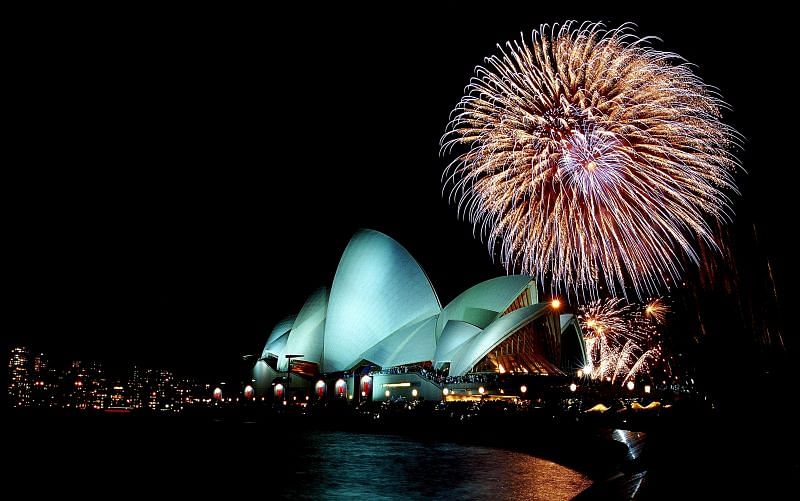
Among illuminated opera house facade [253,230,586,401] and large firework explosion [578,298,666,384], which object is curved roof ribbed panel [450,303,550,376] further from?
large firework explosion [578,298,666,384]

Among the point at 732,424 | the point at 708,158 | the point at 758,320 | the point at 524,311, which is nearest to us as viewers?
the point at 732,424

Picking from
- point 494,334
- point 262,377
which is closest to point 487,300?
point 494,334

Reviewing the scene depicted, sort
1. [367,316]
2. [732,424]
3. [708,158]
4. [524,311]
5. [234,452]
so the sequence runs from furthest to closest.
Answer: [367,316]
[524,311]
[234,452]
[708,158]
[732,424]

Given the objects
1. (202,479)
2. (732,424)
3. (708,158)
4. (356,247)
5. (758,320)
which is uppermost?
(356,247)

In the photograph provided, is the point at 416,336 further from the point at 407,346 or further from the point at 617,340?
the point at 617,340

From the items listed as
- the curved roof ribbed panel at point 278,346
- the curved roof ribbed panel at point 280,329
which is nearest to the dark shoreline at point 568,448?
the curved roof ribbed panel at point 278,346

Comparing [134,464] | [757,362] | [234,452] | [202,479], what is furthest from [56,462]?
[757,362]

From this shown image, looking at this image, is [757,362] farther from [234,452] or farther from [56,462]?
[56,462]

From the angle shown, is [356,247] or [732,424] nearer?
[732,424]
